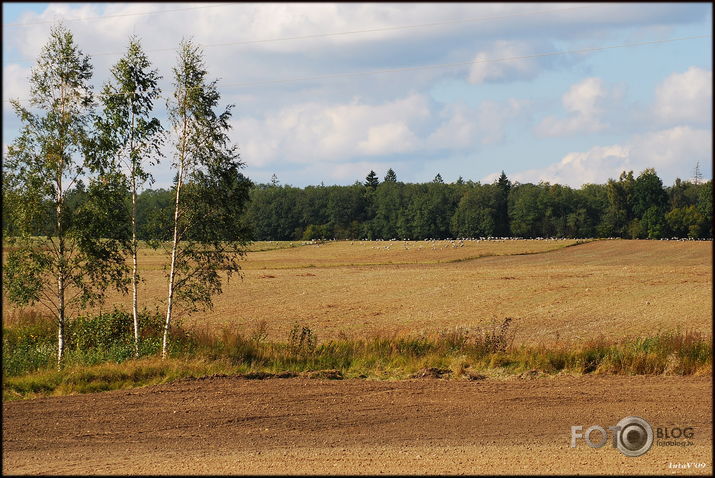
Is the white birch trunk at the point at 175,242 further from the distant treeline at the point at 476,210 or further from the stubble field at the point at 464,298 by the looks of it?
the distant treeline at the point at 476,210

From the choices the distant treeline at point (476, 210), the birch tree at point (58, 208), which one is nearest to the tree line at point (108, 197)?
the birch tree at point (58, 208)

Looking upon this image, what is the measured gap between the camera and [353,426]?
45.3ft

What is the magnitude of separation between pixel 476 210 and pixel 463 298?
92009 millimetres

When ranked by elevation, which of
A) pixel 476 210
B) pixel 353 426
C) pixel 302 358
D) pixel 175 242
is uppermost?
pixel 476 210

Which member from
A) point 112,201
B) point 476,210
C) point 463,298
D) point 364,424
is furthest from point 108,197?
point 476,210

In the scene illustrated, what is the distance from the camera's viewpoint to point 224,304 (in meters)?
39.7

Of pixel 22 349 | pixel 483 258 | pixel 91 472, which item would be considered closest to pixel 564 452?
pixel 91 472

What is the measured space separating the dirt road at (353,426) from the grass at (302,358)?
87 centimetres

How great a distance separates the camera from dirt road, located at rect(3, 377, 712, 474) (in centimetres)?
1094

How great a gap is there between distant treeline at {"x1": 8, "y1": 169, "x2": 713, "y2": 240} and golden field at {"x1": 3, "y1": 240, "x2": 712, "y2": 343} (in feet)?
156

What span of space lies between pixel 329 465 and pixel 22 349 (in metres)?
12.3

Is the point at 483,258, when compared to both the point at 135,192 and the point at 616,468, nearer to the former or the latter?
the point at 135,192

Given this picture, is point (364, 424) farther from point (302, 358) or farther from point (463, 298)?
point (463, 298)

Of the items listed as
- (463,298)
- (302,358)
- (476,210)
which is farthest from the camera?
(476,210)
